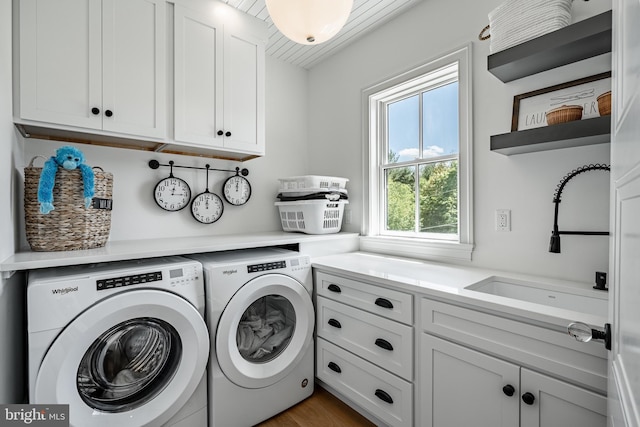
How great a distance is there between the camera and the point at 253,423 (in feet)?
5.86

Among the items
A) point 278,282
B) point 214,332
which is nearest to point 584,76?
point 278,282

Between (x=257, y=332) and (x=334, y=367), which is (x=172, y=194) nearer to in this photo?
(x=257, y=332)

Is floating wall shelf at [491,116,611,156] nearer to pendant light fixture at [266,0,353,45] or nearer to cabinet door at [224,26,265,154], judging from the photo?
pendant light fixture at [266,0,353,45]

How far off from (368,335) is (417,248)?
746 millimetres

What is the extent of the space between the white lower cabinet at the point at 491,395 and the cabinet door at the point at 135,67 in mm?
1925

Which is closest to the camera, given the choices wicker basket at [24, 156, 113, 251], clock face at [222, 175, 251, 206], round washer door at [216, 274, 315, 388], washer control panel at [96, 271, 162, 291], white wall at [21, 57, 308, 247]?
washer control panel at [96, 271, 162, 291]

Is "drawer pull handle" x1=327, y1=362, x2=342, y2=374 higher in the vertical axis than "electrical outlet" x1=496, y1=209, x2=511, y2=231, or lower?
lower

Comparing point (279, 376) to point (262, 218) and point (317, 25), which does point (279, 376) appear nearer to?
point (262, 218)

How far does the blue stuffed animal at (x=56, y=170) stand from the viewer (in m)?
1.37

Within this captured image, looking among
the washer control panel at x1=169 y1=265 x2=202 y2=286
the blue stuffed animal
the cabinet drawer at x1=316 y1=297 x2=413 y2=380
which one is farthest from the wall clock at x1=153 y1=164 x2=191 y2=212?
the cabinet drawer at x1=316 y1=297 x2=413 y2=380

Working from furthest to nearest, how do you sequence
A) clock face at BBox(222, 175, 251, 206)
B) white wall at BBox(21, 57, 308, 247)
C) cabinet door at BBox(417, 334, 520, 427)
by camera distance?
clock face at BBox(222, 175, 251, 206)
white wall at BBox(21, 57, 308, 247)
cabinet door at BBox(417, 334, 520, 427)

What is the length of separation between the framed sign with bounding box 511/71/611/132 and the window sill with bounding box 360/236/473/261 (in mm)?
762

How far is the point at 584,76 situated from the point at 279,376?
88.5 inches

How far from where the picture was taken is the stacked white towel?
1.38m
